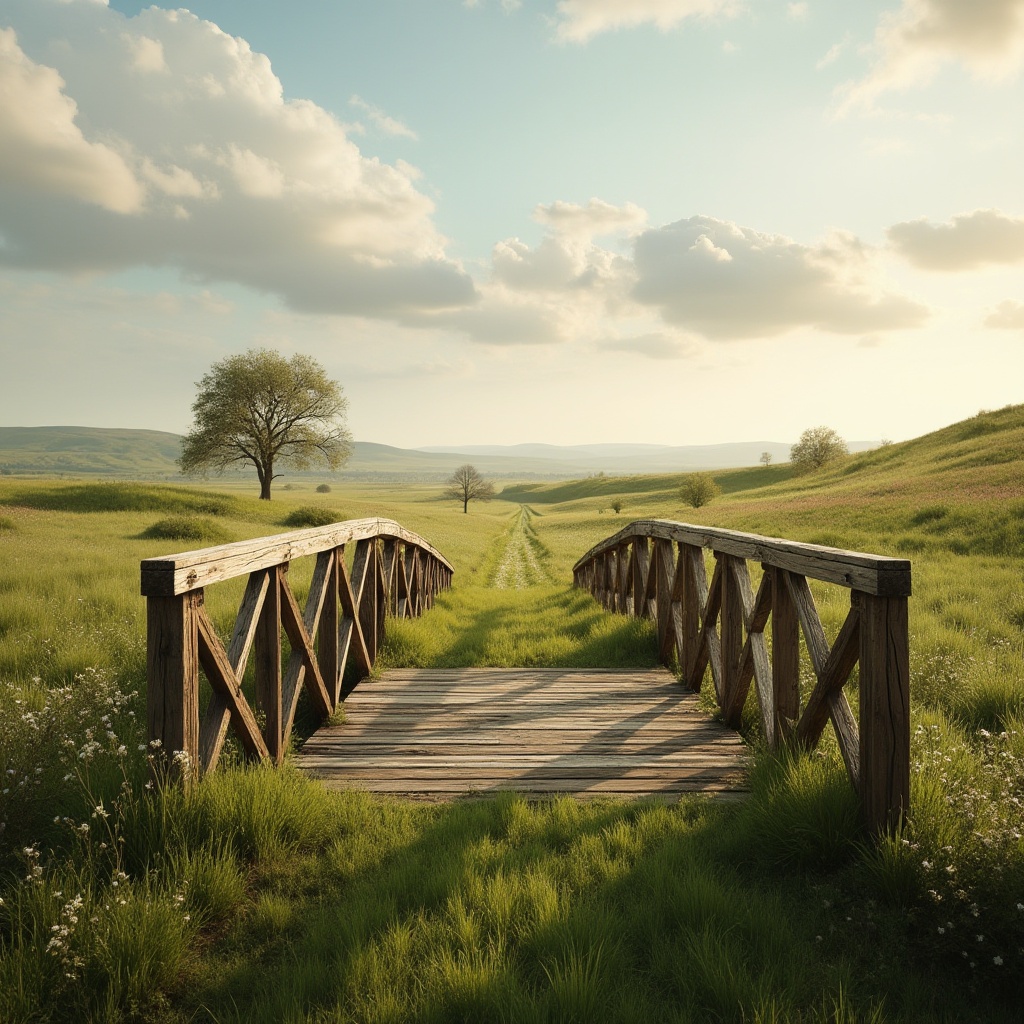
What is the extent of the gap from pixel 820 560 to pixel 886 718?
0.82m

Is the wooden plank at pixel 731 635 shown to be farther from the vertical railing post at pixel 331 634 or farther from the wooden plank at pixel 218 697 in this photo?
the wooden plank at pixel 218 697

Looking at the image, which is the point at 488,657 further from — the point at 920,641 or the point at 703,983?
the point at 703,983

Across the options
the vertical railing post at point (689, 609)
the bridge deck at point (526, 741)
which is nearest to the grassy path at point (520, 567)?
the vertical railing post at point (689, 609)

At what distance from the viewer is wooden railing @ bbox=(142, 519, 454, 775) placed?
9.58 feet

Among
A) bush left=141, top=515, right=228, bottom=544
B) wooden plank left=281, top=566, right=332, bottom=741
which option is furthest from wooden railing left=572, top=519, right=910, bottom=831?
bush left=141, top=515, right=228, bottom=544

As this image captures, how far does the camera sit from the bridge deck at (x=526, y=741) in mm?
3875

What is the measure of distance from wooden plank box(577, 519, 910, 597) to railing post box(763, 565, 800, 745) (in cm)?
19

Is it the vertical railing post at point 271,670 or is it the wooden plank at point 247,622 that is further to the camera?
the vertical railing post at point 271,670

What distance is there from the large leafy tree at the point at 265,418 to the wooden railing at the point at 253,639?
3443cm

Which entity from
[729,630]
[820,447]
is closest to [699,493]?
[820,447]

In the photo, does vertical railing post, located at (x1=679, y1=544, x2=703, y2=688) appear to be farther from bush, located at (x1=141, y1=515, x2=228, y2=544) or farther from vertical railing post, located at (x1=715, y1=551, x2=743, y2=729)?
bush, located at (x1=141, y1=515, x2=228, y2=544)

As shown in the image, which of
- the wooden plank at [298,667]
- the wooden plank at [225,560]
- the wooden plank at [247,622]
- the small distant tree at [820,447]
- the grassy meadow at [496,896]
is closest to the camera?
the grassy meadow at [496,896]

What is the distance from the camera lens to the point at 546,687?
6.08 meters

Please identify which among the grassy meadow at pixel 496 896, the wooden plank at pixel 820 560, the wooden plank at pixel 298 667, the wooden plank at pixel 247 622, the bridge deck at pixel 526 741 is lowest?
the bridge deck at pixel 526 741
